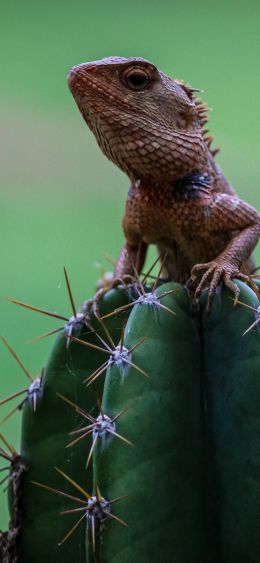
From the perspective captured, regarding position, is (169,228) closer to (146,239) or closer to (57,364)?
(146,239)

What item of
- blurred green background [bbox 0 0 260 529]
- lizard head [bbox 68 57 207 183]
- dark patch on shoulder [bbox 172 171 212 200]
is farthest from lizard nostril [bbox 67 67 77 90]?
blurred green background [bbox 0 0 260 529]

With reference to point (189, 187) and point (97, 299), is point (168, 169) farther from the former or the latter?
point (97, 299)

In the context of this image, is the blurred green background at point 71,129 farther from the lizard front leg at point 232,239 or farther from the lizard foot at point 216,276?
the lizard foot at point 216,276

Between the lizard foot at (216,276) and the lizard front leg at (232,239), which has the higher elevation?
the lizard front leg at (232,239)

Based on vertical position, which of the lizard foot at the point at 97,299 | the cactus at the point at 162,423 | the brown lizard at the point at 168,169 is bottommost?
the cactus at the point at 162,423

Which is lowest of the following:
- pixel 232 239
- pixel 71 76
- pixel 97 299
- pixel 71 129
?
pixel 97 299

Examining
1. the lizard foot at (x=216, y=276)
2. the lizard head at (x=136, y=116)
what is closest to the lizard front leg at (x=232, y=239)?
the lizard foot at (x=216, y=276)

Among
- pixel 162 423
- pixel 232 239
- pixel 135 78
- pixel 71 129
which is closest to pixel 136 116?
pixel 135 78

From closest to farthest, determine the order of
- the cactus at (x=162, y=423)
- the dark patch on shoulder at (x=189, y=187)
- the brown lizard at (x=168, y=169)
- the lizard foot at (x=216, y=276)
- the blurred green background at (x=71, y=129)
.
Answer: the cactus at (x=162, y=423) → the lizard foot at (x=216, y=276) → the brown lizard at (x=168, y=169) → the dark patch on shoulder at (x=189, y=187) → the blurred green background at (x=71, y=129)

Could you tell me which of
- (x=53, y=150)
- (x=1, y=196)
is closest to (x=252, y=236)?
(x=53, y=150)

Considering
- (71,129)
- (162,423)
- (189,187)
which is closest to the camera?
(162,423)
